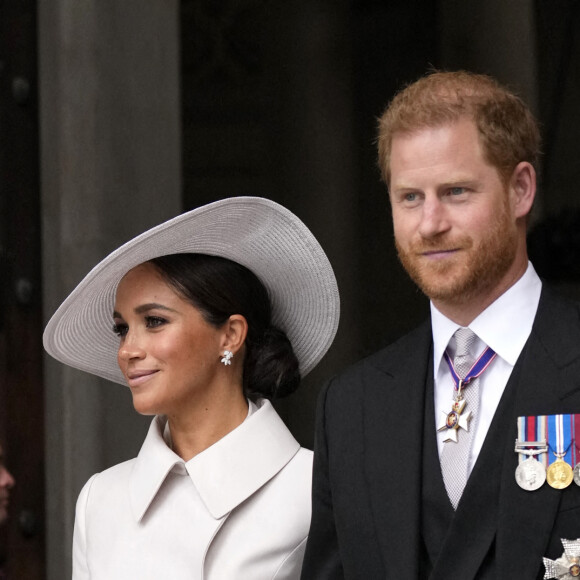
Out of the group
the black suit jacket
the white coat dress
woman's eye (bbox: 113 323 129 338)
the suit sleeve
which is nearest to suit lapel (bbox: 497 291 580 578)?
the black suit jacket

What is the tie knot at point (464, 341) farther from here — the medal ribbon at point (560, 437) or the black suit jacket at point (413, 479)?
the medal ribbon at point (560, 437)

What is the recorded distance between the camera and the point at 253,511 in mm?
3137

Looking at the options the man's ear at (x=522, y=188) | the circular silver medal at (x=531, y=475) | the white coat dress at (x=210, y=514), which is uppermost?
the man's ear at (x=522, y=188)

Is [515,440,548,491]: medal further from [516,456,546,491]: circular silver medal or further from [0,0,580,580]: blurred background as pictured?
[0,0,580,580]: blurred background

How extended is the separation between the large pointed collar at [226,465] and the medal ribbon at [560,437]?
0.92 metres

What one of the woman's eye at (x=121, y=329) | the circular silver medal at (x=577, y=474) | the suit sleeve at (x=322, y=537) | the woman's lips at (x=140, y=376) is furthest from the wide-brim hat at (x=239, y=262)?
the circular silver medal at (x=577, y=474)

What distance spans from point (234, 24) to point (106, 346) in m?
2.99

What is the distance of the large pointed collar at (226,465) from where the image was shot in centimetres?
313

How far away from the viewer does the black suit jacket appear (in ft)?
7.90

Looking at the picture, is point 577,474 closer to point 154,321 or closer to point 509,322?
point 509,322

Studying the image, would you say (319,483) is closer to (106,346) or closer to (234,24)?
(106,346)

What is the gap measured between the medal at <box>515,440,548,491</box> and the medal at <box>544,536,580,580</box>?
115 millimetres

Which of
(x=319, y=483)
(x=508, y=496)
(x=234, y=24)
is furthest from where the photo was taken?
(x=234, y=24)

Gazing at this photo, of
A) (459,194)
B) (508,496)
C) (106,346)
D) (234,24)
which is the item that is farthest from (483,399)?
(234,24)
